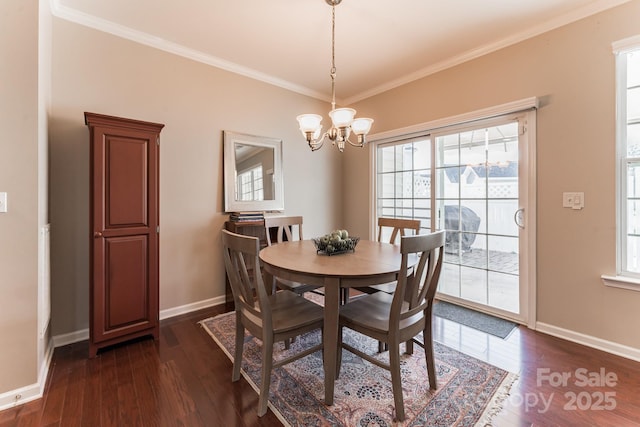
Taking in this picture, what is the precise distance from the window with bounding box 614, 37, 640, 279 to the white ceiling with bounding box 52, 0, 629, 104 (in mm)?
524

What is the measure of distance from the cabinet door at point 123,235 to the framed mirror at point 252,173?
0.90m

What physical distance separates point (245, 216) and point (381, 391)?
210cm

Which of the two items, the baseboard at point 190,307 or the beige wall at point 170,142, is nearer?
the beige wall at point 170,142

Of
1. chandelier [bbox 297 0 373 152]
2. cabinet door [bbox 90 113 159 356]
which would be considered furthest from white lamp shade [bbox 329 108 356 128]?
A: cabinet door [bbox 90 113 159 356]

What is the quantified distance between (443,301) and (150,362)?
291 cm

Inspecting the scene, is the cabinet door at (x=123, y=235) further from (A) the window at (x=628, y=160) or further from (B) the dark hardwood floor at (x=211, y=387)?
(A) the window at (x=628, y=160)

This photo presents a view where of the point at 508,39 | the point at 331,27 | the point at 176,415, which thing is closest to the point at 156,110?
the point at 331,27

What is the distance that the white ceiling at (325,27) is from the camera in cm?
221

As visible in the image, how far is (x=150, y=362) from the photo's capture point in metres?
2.04

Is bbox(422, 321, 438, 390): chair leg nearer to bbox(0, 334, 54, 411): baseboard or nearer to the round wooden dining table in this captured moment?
the round wooden dining table

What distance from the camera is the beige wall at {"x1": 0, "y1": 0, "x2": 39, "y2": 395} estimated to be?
1.60m

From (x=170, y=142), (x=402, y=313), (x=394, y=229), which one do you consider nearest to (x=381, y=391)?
(x=402, y=313)

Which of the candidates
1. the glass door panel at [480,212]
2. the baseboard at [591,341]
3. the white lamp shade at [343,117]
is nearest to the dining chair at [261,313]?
the white lamp shade at [343,117]

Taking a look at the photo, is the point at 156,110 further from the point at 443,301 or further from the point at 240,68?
the point at 443,301
